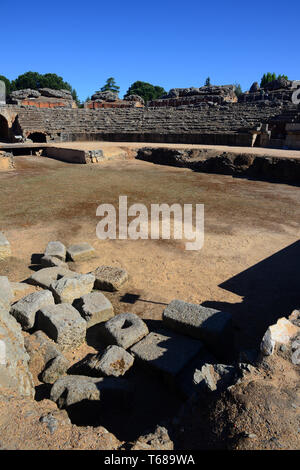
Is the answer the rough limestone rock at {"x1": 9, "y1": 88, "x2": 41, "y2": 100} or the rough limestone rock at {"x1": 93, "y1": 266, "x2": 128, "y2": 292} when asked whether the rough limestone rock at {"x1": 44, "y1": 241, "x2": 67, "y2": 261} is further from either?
the rough limestone rock at {"x1": 9, "y1": 88, "x2": 41, "y2": 100}

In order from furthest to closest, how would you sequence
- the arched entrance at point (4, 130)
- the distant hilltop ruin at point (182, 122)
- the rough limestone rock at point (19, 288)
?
1. the arched entrance at point (4, 130)
2. the distant hilltop ruin at point (182, 122)
3. the rough limestone rock at point (19, 288)

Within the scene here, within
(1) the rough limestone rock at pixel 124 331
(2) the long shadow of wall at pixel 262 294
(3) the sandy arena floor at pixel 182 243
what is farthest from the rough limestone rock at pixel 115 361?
(2) the long shadow of wall at pixel 262 294

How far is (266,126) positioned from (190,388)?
21.2 meters

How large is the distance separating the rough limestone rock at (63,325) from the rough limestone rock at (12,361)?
0.49 m

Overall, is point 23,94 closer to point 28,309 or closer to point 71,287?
point 71,287

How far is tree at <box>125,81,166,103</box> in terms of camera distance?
66.1 metres

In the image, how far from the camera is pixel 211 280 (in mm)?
5965

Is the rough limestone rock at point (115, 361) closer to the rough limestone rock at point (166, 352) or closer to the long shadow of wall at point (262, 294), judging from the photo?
the rough limestone rock at point (166, 352)

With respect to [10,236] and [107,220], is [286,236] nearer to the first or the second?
[107,220]

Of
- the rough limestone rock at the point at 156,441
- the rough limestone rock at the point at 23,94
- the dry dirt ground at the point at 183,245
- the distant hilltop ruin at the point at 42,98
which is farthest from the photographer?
the rough limestone rock at the point at 23,94

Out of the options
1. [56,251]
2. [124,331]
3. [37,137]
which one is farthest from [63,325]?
[37,137]

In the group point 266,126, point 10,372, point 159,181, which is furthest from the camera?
point 266,126

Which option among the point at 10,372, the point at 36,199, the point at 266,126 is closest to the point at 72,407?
the point at 10,372

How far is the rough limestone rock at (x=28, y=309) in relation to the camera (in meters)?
4.34
